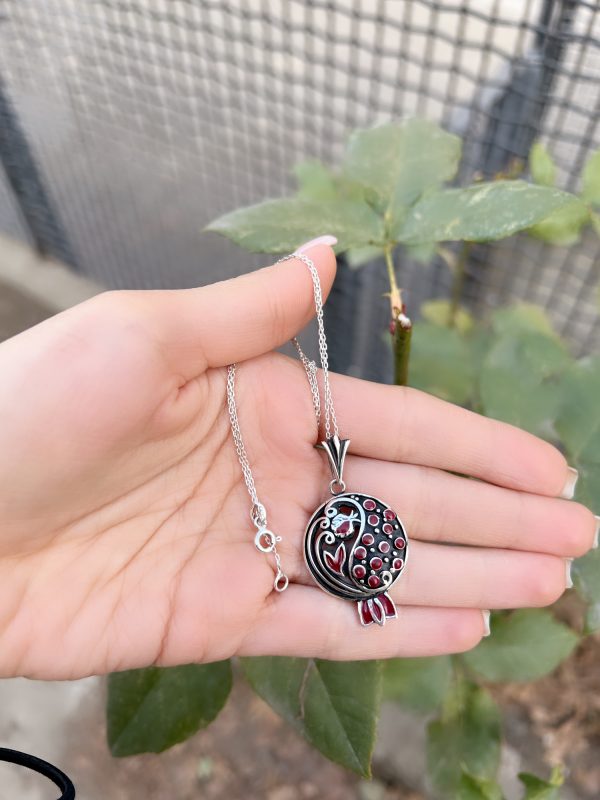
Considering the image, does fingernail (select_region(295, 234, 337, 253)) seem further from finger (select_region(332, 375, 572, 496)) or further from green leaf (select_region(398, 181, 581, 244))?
finger (select_region(332, 375, 572, 496))

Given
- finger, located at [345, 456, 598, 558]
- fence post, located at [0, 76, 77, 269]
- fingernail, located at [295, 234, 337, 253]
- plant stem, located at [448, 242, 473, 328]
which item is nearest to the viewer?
fingernail, located at [295, 234, 337, 253]

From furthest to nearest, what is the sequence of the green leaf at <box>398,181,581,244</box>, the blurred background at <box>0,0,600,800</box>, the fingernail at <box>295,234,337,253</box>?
the blurred background at <box>0,0,600,800</box> → the fingernail at <box>295,234,337,253</box> → the green leaf at <box>398,181,581,244</box>

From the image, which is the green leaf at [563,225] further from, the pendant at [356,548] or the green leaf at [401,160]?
the pendant at [356,548]

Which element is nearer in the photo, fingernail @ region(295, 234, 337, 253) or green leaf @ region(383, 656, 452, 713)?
fingernail @ region(295, 234, 337, 253)

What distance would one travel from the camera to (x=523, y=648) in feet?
2.95

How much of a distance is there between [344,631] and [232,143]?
4.43 feet

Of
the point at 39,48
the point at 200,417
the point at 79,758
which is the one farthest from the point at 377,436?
the point at 39,48

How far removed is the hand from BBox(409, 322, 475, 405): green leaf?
0.09 meters

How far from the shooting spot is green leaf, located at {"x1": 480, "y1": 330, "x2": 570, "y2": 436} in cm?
86

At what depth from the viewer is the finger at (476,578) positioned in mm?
876

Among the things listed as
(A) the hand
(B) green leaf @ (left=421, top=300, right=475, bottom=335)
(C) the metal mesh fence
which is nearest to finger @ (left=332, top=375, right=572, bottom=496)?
(A) the hand

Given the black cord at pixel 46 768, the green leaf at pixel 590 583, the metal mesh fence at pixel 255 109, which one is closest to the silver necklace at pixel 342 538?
the green leaf at pixel 590 583

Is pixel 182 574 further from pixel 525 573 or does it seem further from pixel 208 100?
pixel 208 100

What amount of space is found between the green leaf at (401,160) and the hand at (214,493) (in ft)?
0.45
